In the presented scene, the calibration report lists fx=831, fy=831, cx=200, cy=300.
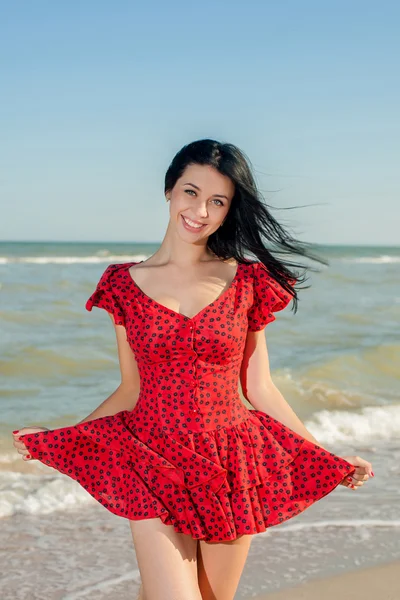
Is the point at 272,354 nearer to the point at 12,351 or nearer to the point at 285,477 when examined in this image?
the point at 12,351

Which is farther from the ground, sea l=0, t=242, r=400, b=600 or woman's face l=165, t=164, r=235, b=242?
woman's face l=165, t=164, r=235, b=242

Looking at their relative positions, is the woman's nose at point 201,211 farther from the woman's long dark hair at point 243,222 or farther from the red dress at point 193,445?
the red dress at point 193,445

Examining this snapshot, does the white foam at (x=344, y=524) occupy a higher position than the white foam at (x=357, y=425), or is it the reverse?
the white foam at (x=344, y=524)

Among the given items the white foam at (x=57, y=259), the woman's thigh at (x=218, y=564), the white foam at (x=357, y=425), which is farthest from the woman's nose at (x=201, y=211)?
the white foam at (x=57, y=259)

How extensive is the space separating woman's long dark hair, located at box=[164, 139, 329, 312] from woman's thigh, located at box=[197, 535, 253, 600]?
936mm

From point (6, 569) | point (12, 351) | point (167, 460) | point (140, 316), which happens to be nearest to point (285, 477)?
point (167, 460)

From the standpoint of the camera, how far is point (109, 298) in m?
3.11

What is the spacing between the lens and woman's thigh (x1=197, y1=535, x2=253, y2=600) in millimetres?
2869

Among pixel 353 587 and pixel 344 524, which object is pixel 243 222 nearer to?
pixel 353 587

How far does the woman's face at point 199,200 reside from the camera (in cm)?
304

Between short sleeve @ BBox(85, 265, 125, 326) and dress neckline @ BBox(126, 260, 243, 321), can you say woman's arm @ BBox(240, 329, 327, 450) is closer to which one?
dress neckline @ BBox(126, 260, 243, 321)

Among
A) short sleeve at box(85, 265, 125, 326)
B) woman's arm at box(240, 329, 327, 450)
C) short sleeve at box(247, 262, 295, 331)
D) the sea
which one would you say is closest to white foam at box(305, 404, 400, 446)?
the sea

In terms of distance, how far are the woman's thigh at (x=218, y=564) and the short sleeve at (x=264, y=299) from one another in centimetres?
78

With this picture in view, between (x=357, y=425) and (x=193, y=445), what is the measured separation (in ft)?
15.1
